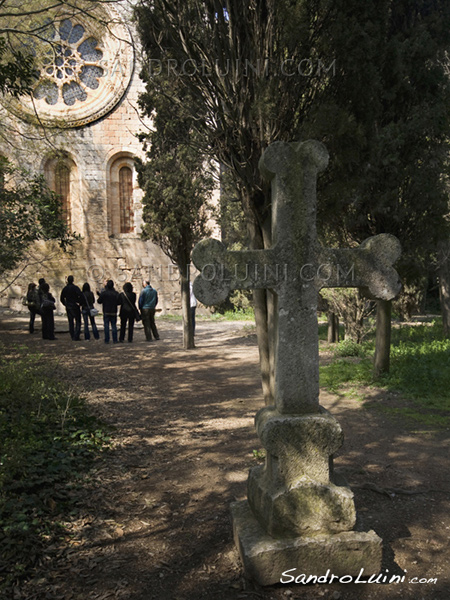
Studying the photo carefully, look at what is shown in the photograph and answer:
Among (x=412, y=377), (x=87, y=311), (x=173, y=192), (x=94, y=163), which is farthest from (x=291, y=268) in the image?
(x=94, y=163)

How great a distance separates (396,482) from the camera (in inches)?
158

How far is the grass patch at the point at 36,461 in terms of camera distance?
9.68 ft

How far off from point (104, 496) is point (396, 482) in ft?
8.02

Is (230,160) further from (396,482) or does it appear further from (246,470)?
(396,482)

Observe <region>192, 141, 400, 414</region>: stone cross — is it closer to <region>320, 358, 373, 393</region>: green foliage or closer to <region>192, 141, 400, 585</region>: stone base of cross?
<region>192, 141, 400, 585</region>: stone base of cross

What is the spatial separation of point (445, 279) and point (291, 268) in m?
10.8

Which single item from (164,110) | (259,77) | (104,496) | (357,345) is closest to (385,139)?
(259,77)

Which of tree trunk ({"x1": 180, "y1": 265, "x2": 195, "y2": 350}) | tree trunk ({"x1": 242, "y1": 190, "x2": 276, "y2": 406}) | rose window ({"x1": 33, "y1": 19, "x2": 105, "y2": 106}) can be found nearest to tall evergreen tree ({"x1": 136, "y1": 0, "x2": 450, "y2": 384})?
tree trunk ({"x1": 242, "y1": 190, "x2": 276, "y2": 406})

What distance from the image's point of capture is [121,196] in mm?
19750

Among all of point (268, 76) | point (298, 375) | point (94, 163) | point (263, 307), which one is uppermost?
point (94, 163)

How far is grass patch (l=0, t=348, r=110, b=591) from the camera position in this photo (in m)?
2.95

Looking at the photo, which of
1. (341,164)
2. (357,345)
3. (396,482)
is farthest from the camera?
(357,345)

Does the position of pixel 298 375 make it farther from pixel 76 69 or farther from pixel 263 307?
pixel 76 69

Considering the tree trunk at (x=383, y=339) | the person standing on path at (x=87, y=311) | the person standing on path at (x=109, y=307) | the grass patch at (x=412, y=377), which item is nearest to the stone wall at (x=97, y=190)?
the person standing on path at (x=87, y=311)
